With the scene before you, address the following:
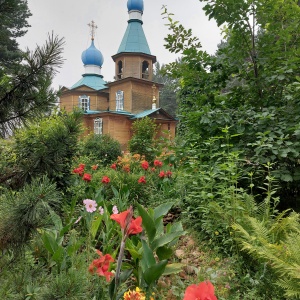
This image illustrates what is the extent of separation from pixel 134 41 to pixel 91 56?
16.5 ft

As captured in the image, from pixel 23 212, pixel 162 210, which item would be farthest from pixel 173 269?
pixel 23 212

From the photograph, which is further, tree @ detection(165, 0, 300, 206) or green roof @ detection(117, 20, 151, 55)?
green roof @ detection(117, 20, 151, 55)

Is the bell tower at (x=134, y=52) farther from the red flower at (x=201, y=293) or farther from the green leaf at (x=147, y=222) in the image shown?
the red flower at (x=201, y=293)

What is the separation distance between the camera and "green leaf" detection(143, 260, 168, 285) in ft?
4.99

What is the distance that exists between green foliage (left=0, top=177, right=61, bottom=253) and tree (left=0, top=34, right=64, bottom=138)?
1.33 feet

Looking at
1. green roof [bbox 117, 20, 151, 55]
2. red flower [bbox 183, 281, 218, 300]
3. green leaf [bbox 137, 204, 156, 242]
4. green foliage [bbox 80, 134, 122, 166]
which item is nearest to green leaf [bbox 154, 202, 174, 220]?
green leaf [bbox 137, 204, 156, 242]

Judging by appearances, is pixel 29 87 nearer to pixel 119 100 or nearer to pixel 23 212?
pixel 23 212

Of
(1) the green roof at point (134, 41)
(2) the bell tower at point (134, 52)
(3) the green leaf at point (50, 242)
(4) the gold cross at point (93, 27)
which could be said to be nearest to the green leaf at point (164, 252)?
(3) the green leaf at point (50, 242)

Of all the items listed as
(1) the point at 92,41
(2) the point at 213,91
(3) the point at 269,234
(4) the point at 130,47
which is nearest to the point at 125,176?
(2) the point at 213,91

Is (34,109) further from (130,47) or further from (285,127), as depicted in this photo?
(130,47)

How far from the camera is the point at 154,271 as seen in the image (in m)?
1.54

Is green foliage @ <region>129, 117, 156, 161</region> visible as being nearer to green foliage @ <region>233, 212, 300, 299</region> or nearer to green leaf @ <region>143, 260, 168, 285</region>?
green foliage @ <region>233, 212, 300, 299</region>

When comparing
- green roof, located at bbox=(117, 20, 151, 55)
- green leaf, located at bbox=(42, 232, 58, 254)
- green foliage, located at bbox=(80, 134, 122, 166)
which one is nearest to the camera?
green leaf, located at bbox=(42, 232, 58, 254)

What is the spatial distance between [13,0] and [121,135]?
15.7m
